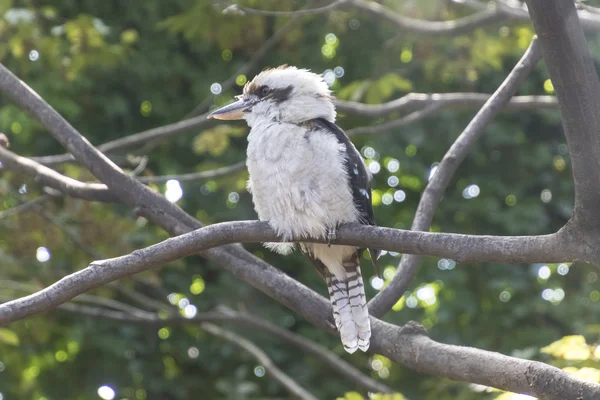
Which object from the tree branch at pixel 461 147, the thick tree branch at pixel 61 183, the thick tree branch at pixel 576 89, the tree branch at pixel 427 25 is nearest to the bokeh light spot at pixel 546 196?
the tree branch at pixel 427 25

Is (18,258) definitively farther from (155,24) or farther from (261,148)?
Answer: (261,148)

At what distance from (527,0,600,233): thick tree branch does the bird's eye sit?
159 cm

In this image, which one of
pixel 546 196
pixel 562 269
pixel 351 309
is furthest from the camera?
pixel 546 196

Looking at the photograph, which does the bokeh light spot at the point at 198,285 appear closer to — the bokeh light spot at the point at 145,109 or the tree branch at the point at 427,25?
the bokeh light spot at the point at 145,109

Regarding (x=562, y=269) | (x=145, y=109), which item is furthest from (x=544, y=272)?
(x=145, y=109)

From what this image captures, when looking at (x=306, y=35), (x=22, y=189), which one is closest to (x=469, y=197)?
(x=306, y=35)

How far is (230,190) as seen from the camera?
5.10 m

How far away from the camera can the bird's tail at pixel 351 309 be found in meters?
2.84

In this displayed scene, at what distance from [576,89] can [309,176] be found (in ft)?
4.01

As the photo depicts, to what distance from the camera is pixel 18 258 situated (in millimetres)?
4824

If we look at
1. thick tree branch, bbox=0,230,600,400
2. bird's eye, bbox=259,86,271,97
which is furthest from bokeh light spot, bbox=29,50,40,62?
thick tree branch, bbox=0,230,600,400

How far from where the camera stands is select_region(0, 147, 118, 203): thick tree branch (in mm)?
3178

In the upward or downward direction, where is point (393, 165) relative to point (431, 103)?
downward

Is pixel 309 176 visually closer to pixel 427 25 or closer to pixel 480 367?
pixel 480 367
